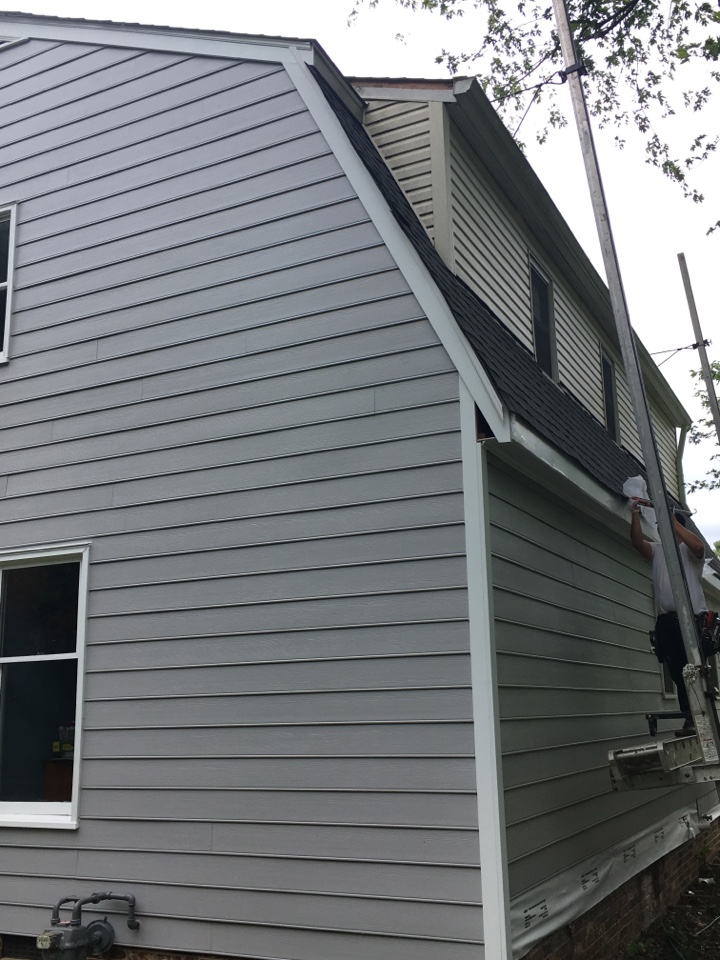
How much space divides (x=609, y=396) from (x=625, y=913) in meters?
6.35

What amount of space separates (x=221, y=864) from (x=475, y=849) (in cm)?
162

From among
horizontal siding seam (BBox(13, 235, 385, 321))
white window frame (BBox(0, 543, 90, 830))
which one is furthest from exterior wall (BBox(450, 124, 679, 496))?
white window frame (BBox(0, 543, 90, 830))

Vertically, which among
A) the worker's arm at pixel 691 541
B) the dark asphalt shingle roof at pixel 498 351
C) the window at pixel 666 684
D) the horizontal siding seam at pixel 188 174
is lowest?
the window at pixel 666 684

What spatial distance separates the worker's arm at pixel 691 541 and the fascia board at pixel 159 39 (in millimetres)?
4037

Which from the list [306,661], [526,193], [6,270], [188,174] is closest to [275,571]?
[306,661]

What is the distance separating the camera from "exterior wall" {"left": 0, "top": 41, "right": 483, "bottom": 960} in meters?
5.20

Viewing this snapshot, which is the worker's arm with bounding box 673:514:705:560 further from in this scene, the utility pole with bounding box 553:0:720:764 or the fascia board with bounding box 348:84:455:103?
the fascia board with bounding box 348:84:455:103

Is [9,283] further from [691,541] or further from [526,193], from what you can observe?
[691,541]

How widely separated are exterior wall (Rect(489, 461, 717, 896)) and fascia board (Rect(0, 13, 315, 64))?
10.8 feet

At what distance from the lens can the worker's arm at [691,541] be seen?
6258mm

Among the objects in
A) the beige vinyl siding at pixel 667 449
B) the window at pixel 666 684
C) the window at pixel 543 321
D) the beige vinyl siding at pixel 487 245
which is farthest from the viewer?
the beige vinyl siding at pixel 667 449

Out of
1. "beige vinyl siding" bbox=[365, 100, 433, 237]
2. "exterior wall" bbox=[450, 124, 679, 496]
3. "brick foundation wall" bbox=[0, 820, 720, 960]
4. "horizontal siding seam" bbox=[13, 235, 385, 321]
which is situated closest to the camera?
"brick foundation wall" bbox=[0, 820, 720, 960]

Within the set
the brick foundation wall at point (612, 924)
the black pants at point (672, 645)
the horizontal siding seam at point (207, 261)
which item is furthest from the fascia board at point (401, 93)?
the brick foundation wall at point (612, 924)

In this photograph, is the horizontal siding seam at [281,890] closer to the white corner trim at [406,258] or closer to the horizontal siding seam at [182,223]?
the white corner trim at [406,258]
